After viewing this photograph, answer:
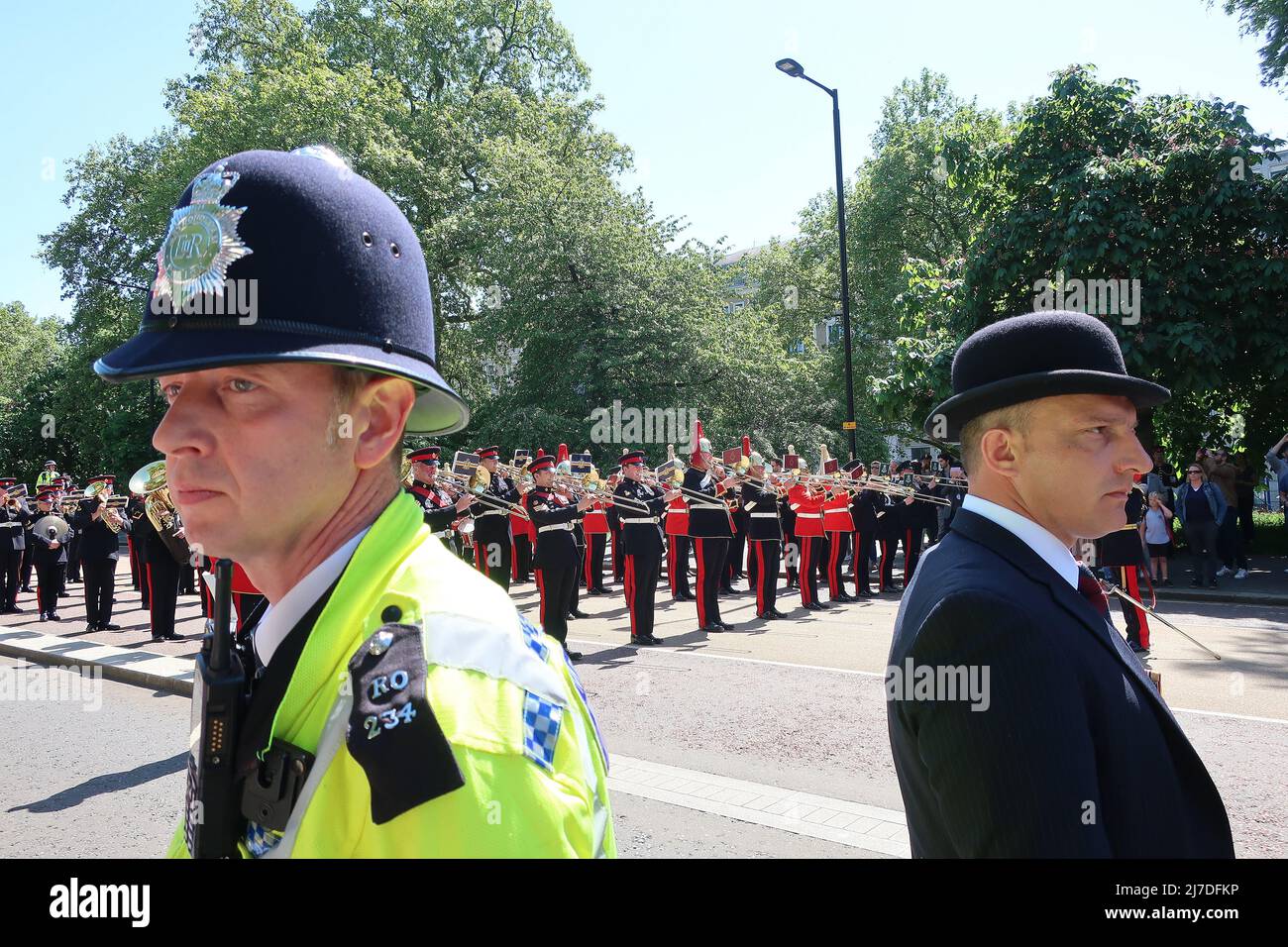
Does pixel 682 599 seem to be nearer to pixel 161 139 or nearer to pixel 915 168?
pixel 915 168

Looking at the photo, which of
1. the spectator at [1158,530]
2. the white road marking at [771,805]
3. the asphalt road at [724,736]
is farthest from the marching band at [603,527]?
the white road marking at [771,805]

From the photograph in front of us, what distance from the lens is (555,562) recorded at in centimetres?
1123

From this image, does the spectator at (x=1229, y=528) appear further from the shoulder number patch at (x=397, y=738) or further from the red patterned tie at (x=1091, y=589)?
the shoulder number patch at (x=397, y=738)

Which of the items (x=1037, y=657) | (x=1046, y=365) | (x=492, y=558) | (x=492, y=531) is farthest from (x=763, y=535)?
(x=1037, y=657)

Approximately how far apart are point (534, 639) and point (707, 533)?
12.3m

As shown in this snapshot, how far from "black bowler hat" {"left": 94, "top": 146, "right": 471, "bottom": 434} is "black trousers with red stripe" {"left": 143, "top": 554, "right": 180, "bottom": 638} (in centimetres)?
1258

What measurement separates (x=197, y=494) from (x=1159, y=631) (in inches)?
505

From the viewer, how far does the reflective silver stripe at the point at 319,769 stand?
3.57 ft

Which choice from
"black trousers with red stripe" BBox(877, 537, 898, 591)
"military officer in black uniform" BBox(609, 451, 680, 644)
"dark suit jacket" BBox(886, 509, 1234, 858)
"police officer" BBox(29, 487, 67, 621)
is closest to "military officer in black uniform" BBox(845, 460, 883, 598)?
"black trousers with red stripe" BBox(877, 537, 898, 591)

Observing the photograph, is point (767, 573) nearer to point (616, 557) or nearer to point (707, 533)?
point (707, 533)

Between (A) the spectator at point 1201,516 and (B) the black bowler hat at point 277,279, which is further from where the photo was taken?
(A) the spectator at point 1201,516

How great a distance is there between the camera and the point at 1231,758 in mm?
6438

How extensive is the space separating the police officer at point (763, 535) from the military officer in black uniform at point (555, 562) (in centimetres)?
341
